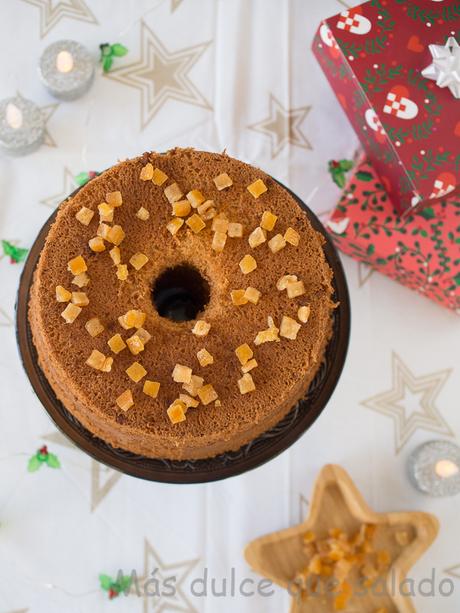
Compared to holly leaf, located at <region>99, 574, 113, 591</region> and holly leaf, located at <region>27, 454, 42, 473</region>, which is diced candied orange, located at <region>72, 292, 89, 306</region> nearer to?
holly leaf, located at <region>27, 454, 42, 473</region>

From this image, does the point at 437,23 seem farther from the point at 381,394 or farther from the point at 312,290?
the point at 381,394

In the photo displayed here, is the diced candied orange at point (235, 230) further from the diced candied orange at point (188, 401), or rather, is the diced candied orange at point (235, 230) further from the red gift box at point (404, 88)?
the red gift box at point (404, 88)

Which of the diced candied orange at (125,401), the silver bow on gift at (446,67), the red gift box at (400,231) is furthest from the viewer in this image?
the red gift box at (400,231)

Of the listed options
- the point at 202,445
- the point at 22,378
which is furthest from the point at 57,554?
the point at 202,445

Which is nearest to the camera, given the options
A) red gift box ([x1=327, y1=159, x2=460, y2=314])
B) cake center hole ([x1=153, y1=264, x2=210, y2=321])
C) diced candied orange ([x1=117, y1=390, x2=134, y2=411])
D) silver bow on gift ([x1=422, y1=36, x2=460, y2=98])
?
diced candied orange ([x1=117, y1=390, x2=134, y2=411])

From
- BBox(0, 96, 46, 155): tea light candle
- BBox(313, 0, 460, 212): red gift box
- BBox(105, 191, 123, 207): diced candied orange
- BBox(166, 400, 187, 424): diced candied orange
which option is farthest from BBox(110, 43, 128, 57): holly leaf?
BBox(166, 400, 187, 424): diced candied orange

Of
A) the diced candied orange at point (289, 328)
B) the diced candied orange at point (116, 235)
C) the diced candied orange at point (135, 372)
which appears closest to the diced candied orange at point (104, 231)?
the diced candied orange at point (116, 235)

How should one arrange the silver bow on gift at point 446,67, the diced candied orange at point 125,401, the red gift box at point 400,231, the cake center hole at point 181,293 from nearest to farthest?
the diced candied orange at point 125,401 < the cake center hole at point 181,293 < the silver bow on gift at point 446,67 < the red gift box at point 400,231
